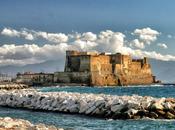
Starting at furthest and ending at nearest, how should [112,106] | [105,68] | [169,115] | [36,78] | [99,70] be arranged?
[36,78], [105,68], [99,70], [112,106], [169,115]

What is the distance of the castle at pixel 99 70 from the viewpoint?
311 feet

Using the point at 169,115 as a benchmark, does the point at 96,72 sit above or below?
above

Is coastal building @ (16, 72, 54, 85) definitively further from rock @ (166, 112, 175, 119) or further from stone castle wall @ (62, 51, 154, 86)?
rock @ (166, 112, 175, 119)

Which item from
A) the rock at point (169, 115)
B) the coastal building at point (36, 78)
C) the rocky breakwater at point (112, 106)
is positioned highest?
the coastal building at point (36, 78)

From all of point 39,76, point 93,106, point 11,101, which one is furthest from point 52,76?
point 93,106

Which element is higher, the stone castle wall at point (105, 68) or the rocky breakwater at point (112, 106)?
the stone castle wall at point (105, 68)

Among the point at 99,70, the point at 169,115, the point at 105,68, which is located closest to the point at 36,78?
the point at 99,70

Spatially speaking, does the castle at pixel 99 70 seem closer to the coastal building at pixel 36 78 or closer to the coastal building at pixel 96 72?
the coastal building at pixel 96 72

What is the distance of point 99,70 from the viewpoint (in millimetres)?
96812

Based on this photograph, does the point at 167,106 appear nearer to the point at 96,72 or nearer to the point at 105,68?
the point at 96,72

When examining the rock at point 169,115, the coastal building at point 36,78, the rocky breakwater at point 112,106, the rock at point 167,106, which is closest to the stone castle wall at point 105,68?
the coastal building at point 36,78

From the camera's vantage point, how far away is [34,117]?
65.7ft

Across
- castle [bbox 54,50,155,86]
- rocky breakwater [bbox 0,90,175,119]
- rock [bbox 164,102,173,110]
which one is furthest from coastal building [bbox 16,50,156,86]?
rock [bbox 164,102,173,110]

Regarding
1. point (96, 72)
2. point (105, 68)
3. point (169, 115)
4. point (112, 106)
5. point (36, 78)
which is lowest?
point (169, 115)
